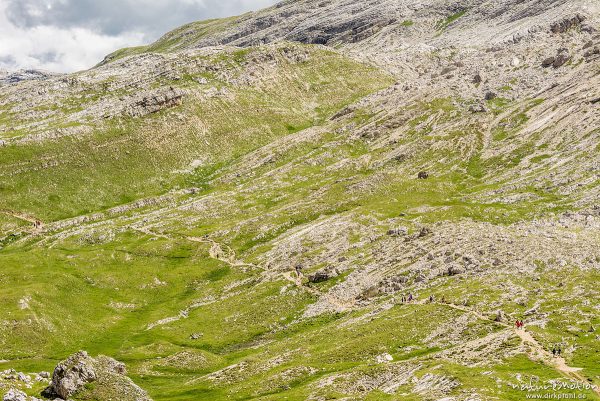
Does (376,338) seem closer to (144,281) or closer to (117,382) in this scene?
(117,382)

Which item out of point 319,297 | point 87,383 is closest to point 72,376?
point 87,383

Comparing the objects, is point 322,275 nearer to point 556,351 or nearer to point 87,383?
point 556,351

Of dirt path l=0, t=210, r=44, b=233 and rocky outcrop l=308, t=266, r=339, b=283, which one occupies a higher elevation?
dirt path l=0, t=210, r=44, b=233

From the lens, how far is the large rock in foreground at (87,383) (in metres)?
58.8

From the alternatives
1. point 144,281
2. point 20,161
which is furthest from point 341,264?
point 20,161

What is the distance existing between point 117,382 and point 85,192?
146598mm

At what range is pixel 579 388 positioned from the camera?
4909 cm

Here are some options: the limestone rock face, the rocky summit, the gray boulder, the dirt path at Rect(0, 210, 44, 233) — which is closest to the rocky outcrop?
the rocky summit

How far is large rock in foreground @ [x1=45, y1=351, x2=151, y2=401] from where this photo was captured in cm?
5875

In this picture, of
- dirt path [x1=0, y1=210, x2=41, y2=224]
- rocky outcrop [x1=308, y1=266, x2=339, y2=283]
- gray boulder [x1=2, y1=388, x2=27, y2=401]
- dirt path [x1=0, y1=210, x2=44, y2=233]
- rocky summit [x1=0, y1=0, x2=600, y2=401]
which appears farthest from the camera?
dirt path [x1=0, y1=210, x2=41, y2=224]

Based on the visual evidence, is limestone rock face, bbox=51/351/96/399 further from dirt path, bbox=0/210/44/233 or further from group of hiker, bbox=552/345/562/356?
dirt path, bbox=0/210/44/233

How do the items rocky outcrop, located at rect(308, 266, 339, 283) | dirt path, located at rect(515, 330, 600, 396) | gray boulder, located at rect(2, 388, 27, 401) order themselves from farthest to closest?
1. rocky outcrop, located at rect(308, 266, 339, 283)
2. dirt path, located at rect(515, 330, 600, 396)
3. gray boulder, located at rect(2, 388, 27, 401)

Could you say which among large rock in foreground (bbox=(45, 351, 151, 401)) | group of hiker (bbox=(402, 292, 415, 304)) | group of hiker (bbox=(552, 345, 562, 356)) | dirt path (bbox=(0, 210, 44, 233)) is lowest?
group of hiker (bbox=(402, 292, 415, 304))

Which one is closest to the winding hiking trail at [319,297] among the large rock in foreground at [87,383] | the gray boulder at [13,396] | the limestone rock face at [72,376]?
the large rock in foreground at [87,383]
